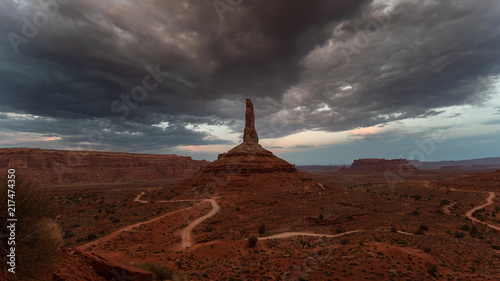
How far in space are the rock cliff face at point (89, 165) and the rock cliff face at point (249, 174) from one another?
3549 inches

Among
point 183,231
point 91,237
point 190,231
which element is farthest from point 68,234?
point 190,231

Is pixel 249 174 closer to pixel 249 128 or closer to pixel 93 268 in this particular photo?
pixel 249 128

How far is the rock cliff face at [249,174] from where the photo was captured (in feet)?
180

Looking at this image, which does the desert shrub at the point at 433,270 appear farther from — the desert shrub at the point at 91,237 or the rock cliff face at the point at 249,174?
the rock cliff face at the point at 249,174

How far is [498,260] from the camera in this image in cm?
1848

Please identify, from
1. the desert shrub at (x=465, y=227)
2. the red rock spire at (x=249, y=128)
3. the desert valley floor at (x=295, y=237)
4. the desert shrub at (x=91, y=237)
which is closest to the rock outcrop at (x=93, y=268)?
the desert valley floor at (x=295, y=237)

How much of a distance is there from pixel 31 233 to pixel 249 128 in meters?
64.5

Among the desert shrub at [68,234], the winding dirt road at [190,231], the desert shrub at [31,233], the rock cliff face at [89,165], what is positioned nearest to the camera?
the desert shrub at [31,233]

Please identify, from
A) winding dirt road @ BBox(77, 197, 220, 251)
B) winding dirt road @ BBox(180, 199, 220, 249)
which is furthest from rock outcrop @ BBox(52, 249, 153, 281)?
winding dirt road @ BBox(180, 199, 220, 249)

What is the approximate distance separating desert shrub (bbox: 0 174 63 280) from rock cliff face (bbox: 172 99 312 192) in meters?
45.9

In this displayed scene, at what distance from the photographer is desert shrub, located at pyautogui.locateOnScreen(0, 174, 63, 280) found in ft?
22.3

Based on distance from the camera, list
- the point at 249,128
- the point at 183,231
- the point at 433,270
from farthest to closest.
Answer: the point at 249,128 → the point at 183,231 → the point at 433,270

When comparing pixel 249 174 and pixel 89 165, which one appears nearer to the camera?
pixel 249 174

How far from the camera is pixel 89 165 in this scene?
135m
